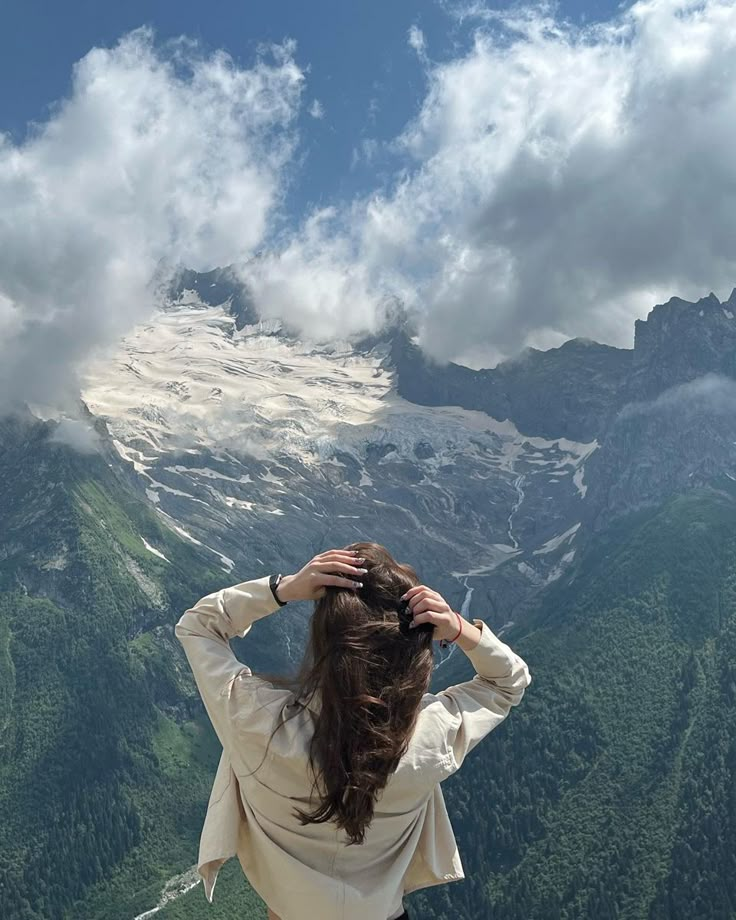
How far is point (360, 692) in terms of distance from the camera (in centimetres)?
606

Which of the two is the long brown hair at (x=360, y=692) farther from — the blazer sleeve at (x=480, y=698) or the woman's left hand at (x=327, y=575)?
the blazer sleeve at (x=480, y=698)

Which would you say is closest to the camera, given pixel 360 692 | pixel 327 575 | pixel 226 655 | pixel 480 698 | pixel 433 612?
pixel 360 692

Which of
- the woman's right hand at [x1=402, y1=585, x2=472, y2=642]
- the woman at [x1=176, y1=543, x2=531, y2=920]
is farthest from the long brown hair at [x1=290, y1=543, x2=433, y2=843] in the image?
the woman's right hand at [x1=402, y1=585, x2=472, y2=642]

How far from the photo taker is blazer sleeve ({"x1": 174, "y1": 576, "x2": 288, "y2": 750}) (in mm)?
6395

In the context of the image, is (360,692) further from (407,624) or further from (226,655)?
(226,655)

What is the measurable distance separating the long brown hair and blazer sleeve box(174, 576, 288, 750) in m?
0.40

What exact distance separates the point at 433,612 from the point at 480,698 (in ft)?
4.01

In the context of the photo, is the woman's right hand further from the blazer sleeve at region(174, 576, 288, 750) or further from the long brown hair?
the blazer sleeve at region(174, 576, 288, 750)

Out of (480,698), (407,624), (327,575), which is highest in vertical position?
(327,575)

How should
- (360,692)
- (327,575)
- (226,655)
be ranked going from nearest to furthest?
1. (360,692)
2. (327,575)
3. (226,655)

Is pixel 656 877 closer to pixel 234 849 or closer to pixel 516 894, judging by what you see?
pixel 516 894

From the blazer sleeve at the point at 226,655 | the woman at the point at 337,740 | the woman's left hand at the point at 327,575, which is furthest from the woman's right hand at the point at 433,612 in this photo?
the blazer sleeve at the point at 226,655

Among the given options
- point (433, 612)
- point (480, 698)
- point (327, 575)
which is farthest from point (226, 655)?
point (480, 698)

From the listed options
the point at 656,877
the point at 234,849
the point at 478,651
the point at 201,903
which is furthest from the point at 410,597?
the point at 201,903
